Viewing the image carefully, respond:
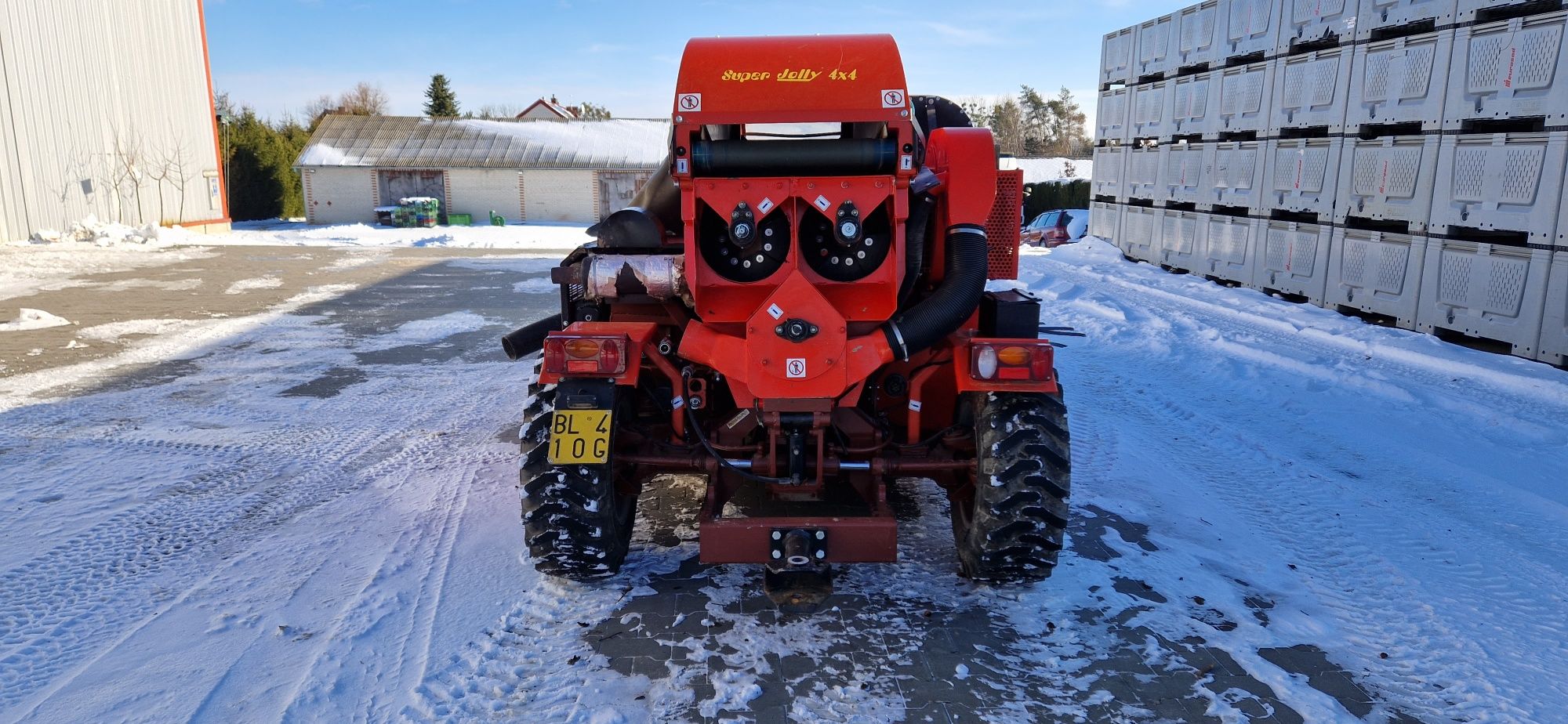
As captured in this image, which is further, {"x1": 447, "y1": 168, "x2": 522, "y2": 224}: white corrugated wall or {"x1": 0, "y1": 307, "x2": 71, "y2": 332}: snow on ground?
{"x1": 447, "y1": 168, "x2": 522, "y2": 224}: white corrugated wall

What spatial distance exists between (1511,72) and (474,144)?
37334 millimetres

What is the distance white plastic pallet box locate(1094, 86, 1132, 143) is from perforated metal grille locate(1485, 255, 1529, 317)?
7810mm

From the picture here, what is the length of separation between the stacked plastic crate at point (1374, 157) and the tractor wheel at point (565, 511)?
778 cm

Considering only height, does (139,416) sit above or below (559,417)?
below

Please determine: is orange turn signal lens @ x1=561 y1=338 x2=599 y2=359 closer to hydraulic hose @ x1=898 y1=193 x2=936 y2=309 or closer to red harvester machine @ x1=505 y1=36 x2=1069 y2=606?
red harvester machine @ x1=505 y1=36 x2=1069 y2=606

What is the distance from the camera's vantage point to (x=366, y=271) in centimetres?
1858

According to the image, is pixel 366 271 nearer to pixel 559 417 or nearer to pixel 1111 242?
pixel 1111 242

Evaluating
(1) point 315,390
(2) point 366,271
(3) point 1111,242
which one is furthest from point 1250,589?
(2) point 366,271

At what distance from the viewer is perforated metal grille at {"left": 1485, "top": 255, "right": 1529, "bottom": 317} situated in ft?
25.8

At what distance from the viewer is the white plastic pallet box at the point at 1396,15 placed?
873 cm

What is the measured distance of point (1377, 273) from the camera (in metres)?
9.51

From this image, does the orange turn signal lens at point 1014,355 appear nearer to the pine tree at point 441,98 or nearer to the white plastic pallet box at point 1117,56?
the white plastic pallet box at point 1117,56

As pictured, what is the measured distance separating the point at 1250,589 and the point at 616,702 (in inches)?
113

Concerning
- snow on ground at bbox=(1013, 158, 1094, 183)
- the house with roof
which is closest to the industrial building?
the house with roof
